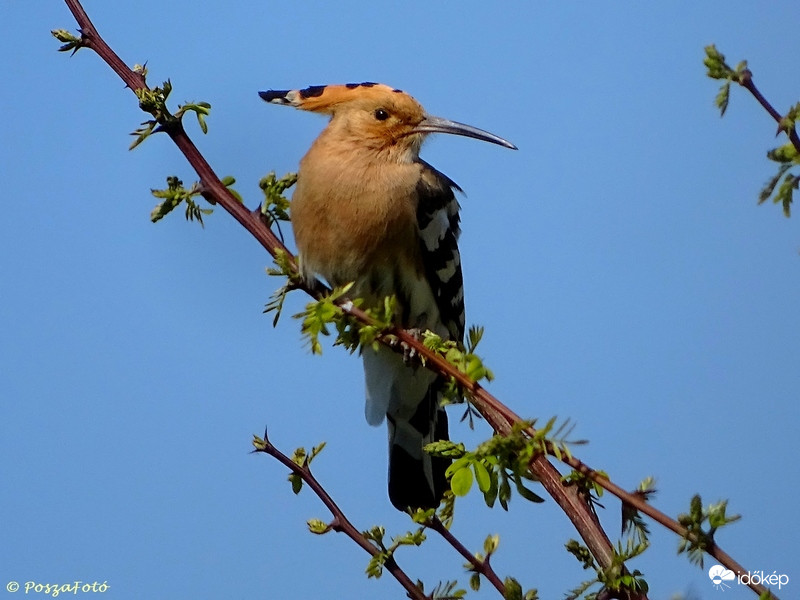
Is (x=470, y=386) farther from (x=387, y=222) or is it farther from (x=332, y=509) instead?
(x=387, y=222)

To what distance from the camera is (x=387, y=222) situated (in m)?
2.68

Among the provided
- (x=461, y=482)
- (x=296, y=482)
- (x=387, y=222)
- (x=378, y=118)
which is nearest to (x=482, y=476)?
(x=461, y=482)

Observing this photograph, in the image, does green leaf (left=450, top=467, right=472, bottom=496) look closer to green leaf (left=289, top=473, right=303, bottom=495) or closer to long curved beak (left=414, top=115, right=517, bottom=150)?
green leaf (left=289, top=473, right=303, bottom=495)

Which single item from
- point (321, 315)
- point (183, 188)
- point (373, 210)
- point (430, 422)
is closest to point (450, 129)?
point (373, 210)

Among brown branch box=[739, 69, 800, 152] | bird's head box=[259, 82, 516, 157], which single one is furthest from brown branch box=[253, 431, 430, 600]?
bird's head box=[259, 82, 516, 157]

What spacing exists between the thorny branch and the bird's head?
94 centimetres

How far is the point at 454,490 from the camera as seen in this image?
1.34 m

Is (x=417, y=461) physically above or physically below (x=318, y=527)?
above

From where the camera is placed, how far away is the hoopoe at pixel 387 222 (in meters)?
2.67

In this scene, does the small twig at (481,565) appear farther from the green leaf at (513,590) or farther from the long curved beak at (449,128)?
the long curved beak at (449,128)

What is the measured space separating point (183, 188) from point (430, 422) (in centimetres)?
Answer: 165

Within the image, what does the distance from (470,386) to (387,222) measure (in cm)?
135

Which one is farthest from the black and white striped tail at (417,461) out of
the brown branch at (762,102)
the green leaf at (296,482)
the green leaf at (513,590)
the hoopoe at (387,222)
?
the brown branch at (762,102)

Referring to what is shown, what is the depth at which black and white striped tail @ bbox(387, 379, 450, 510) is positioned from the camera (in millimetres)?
3129
